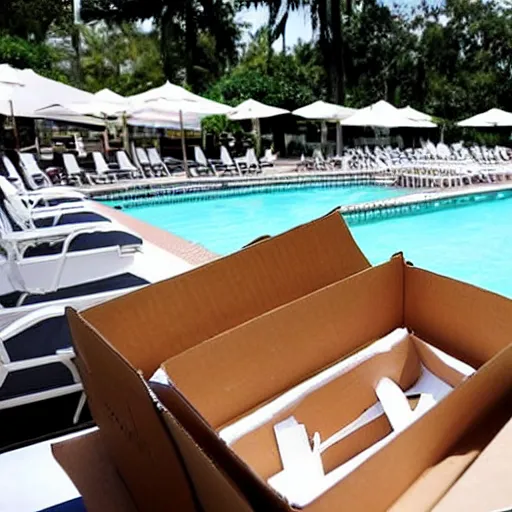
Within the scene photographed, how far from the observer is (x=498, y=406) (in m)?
0.91

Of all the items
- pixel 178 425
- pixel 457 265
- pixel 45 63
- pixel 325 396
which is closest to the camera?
pixel 178 425

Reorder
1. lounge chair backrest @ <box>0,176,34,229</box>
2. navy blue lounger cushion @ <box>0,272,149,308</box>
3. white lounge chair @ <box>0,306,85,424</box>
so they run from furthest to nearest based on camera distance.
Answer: lounge chair backrest @ <box>0,176,34,229</box>
navy blue lounger cushion @ <box>0,272,149,308</box>
white lounge chair @ <box>0,306,85,424</box>

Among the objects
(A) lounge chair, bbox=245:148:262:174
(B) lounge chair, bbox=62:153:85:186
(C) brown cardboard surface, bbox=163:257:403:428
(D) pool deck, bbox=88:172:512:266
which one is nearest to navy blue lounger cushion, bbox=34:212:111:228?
(D) pool deck, bbox=88:172:512:266

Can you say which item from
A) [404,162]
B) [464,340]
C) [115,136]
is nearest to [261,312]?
[464,340]

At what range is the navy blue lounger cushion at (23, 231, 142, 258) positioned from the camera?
5.17m

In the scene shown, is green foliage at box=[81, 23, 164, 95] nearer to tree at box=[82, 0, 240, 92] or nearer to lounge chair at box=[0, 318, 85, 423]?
tree at box=[82, 0, 240, 92]

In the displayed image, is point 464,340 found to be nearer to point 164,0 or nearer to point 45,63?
point 45,63

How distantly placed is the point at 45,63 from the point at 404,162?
1115 centimetres

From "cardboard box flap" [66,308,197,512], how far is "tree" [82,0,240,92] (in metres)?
23.7

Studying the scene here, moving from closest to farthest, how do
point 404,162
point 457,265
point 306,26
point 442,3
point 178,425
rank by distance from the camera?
point 178,425 < point 457,265 < point 404,162 < point 306,26 < point 442,3

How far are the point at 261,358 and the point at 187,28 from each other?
24.5 m

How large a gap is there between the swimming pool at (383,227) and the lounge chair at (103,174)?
8.17ft

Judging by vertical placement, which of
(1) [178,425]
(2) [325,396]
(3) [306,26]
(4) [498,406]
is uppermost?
(3) [306,26]

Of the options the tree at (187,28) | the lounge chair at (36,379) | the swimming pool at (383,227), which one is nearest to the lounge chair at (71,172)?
the swimming pool at (383,227)
